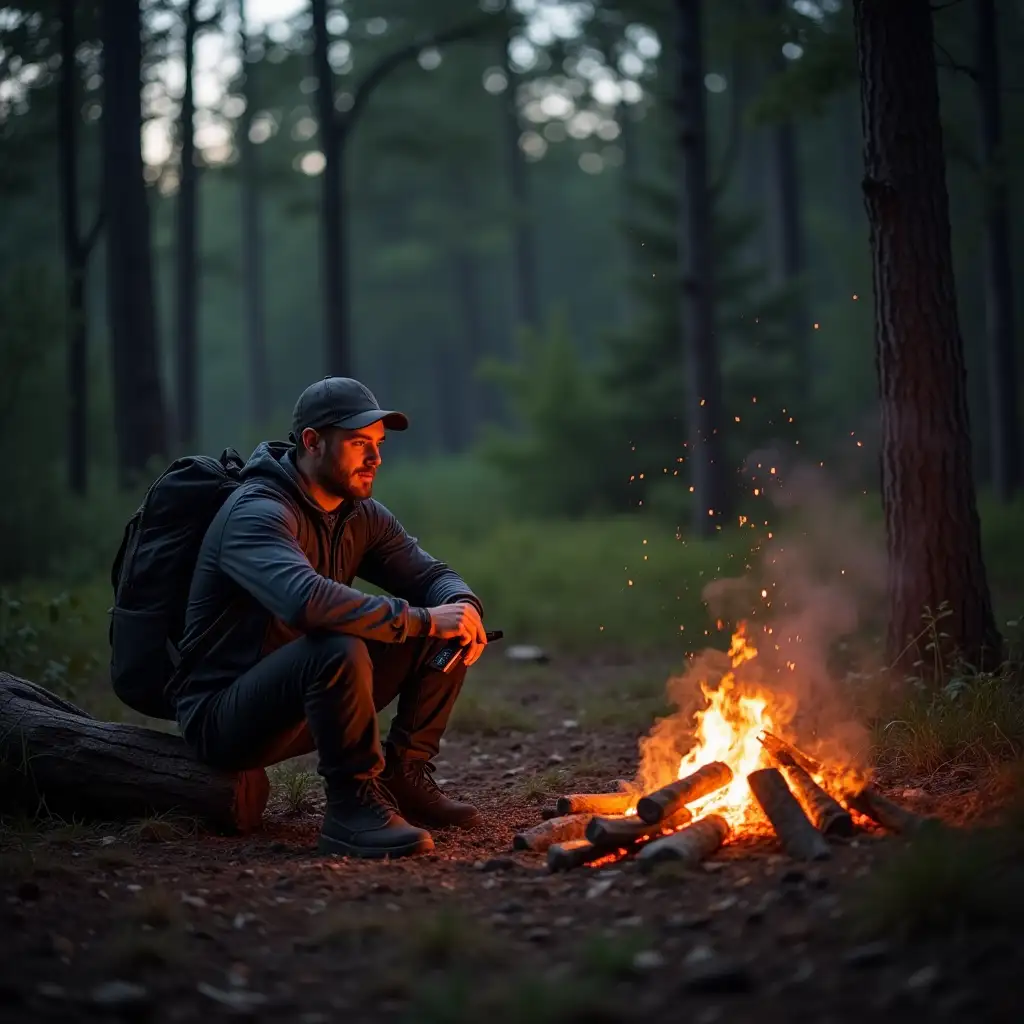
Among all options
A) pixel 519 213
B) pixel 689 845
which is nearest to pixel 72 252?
pixel 689 845

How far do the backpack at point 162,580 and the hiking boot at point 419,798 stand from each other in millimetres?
1040

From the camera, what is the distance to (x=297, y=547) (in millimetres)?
4906

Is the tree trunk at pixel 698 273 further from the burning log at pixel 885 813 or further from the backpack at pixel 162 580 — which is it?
the backpack at pixel 162 580

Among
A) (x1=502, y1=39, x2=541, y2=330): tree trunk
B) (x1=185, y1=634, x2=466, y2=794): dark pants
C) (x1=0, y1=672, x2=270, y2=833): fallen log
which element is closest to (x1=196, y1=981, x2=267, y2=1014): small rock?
(x1=185, y1=634, x2=466, y2=794): dark pants

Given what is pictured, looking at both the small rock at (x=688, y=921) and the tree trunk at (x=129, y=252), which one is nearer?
the small rock at (x=688, y=921)

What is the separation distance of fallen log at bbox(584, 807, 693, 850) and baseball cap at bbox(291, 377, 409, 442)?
1805 millimetres

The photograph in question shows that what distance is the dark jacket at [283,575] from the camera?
470 cm

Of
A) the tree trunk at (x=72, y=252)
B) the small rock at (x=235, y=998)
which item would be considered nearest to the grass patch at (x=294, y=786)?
the small rock at (x=235, y=998)

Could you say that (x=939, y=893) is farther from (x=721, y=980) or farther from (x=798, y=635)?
(x=798, y=635)

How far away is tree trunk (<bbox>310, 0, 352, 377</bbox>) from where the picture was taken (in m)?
14.8

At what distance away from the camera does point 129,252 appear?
44.2 feet

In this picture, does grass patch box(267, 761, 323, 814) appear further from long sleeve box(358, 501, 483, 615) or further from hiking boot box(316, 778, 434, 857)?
long sleeve box(358, 501, 483, 615)

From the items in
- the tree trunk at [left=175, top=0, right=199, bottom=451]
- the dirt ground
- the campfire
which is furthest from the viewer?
the tree trunk at [left=175, top=0, right=199, bottom=451]

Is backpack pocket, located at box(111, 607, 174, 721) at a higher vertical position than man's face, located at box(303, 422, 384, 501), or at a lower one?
lower
